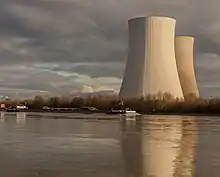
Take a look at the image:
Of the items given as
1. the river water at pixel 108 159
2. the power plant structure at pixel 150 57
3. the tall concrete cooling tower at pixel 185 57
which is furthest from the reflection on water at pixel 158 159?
the tall concrete cooling tower at pixel 185 57

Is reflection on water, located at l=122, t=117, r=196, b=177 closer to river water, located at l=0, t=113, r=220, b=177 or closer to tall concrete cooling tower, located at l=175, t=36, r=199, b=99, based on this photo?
river water, located at l=0, t=113, r=220, b=177

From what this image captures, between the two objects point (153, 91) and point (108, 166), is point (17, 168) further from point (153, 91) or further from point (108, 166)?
point (153, 91)

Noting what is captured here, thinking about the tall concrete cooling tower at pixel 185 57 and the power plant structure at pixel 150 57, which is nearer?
the power plant structure at pixel 150 57

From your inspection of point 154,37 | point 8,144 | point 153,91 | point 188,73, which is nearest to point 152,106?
point 188,73

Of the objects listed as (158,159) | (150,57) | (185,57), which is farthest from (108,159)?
(185,57)

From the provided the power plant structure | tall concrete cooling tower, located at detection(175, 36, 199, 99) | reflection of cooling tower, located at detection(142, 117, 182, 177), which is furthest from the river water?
tall concrete cooling tower, located at detection(175, 36, 199, 99)

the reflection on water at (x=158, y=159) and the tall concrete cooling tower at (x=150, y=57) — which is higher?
the tall concrete cooling tower at (x=150, y=57)

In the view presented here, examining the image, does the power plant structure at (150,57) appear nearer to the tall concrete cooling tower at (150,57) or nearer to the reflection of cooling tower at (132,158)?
the tall concrete cooling tower at (150,57)

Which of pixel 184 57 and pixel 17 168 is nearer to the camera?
pixel 17 168
